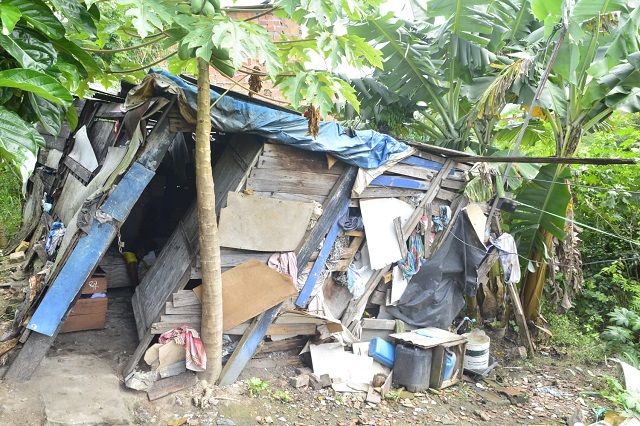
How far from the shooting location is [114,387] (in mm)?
4863

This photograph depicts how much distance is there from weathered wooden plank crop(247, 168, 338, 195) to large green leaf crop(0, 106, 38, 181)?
3.31 metres

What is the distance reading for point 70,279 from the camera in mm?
4652

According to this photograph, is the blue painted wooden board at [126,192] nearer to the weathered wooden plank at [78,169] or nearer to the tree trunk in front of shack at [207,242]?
the tree trunk in front of shack at [207,242]

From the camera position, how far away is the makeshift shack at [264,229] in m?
4.80

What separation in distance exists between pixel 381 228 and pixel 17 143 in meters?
4.77

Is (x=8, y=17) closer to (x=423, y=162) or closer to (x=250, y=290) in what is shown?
(x=250, y=290)

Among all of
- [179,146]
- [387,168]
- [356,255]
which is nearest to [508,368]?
[356,255]

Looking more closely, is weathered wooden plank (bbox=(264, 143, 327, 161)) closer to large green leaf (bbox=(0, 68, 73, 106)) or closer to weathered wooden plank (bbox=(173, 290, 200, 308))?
weathered wooden plank (bbox=(173, 290, 200, 308))

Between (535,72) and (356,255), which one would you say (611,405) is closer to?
(356,255)

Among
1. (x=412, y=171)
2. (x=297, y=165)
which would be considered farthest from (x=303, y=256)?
(x=412, y=171)

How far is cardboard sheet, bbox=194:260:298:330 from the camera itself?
5.33 m

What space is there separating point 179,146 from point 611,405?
6601mm

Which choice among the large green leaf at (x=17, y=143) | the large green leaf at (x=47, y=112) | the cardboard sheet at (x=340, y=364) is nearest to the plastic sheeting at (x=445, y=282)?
the cardboard sheet at (x=340, y=364)

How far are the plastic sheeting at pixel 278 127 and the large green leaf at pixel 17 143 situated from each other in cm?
260
